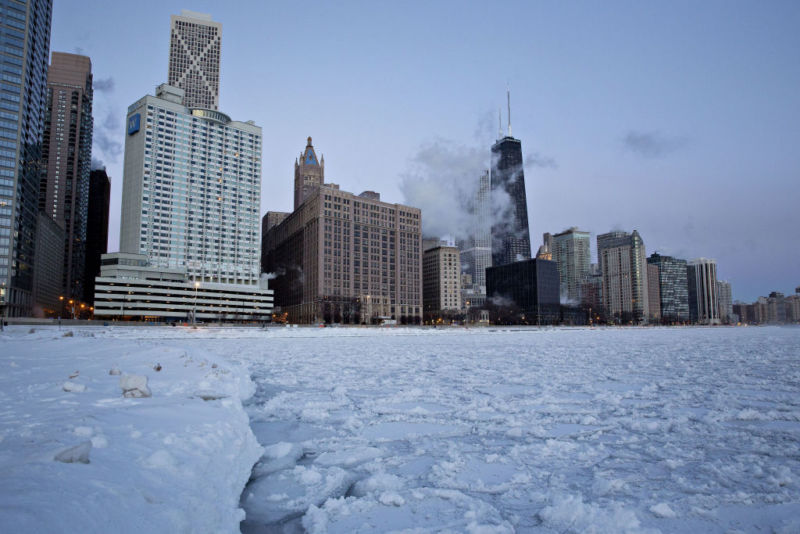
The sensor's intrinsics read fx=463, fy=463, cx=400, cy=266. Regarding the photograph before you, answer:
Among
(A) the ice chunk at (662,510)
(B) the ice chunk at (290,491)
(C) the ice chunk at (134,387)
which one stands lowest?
(B) the ice chunk at (290,491)

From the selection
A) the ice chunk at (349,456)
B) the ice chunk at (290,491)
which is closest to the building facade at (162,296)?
the ice chunk at (349,456)

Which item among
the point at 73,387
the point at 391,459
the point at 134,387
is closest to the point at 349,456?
the point at 391,459

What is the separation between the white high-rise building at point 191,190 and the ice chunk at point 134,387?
179018mm

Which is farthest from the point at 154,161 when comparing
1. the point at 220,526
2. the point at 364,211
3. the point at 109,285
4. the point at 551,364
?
the point at 220,526

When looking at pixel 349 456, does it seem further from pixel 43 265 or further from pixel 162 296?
pixel 43 265

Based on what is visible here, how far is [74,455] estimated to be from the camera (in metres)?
4.75

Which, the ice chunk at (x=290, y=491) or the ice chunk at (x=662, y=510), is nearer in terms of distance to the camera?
the ice chunk at (x=662, y=510)

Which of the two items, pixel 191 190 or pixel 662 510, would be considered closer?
pixel 662 510

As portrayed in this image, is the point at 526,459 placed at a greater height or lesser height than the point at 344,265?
lesser

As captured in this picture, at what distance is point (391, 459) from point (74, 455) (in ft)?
15.1

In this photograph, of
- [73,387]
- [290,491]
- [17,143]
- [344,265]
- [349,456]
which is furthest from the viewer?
[344,265]

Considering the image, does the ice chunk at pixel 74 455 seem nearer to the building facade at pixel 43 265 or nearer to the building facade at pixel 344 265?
the building facade at pixel 344 265

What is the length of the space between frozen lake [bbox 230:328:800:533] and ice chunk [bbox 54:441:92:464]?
6.49 ft

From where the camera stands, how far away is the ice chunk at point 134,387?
31.8 ft
